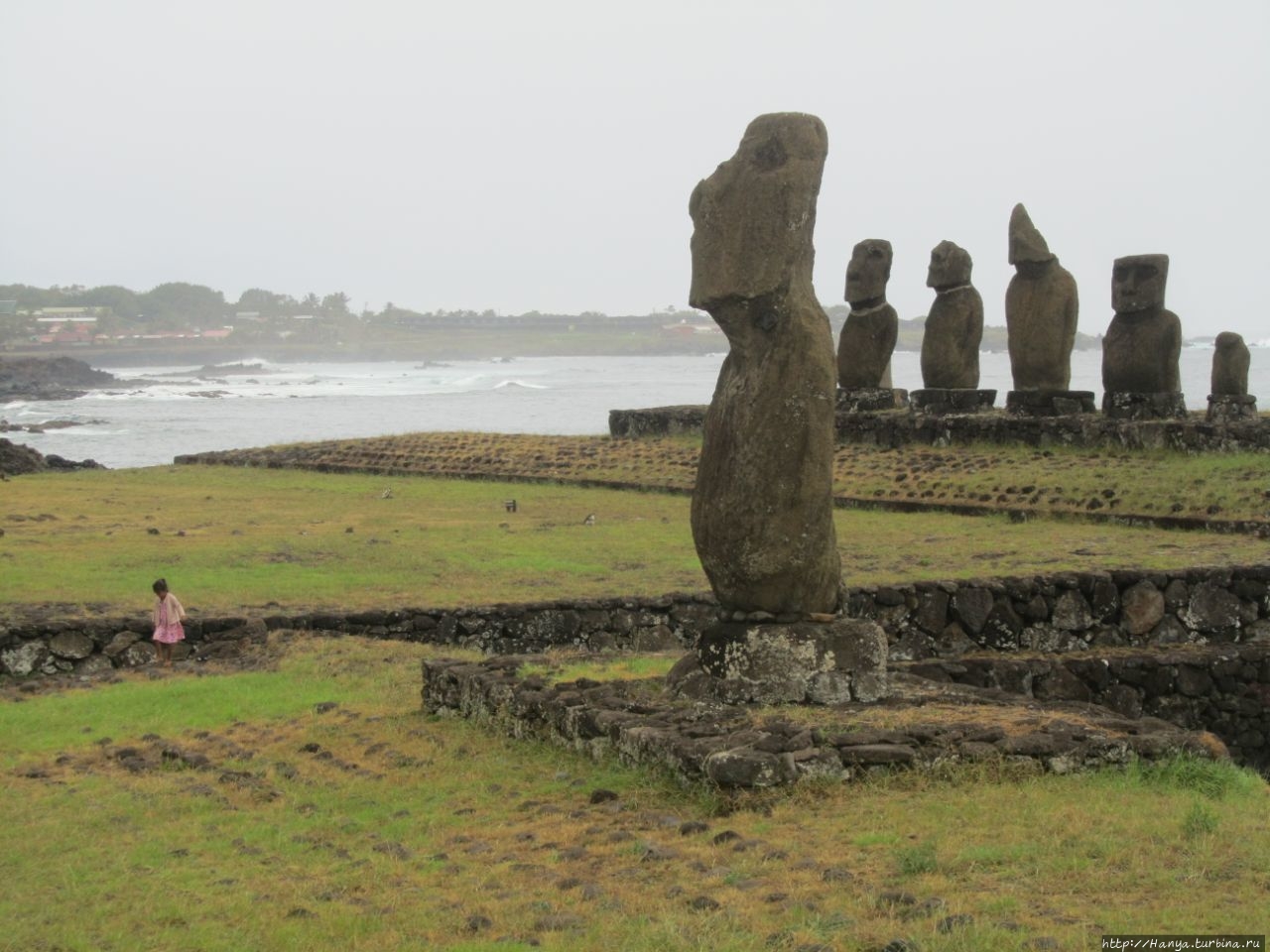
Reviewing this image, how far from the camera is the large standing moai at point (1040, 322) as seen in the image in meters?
27.0

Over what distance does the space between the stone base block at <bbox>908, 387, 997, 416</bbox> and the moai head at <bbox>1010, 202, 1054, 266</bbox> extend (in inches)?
103

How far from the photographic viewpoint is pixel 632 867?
6742 millimetres

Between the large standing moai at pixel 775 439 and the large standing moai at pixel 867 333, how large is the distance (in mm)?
20827

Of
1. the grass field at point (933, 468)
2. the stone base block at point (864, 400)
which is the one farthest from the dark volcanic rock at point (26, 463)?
the stone base block at point (864, 400)

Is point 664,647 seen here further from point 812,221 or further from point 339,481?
point 339,481

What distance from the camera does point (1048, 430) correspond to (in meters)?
25.2

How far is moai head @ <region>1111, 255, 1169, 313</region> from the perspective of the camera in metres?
24.7

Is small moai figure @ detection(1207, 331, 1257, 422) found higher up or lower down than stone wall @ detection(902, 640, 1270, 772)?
higher up

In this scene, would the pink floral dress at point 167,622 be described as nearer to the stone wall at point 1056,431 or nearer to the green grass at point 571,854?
the green grass at point 571,854

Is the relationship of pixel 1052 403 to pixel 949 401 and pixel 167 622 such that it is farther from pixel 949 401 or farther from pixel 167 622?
pixel 167 622

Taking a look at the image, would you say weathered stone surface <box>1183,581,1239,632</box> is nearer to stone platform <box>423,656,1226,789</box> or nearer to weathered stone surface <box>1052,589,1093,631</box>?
weathered stone surface <box>1052,589,1093,631</box>

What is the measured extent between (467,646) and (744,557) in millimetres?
5348

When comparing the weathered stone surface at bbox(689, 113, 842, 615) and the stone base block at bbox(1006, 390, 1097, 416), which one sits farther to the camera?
the stone base block at bbox(1006, 390, 1097, 416)

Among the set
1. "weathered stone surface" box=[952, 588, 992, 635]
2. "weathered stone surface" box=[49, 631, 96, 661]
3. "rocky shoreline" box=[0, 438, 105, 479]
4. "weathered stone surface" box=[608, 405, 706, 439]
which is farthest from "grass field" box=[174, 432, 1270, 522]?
"weathered stone surface" box=[49, 631, 96, 661]
